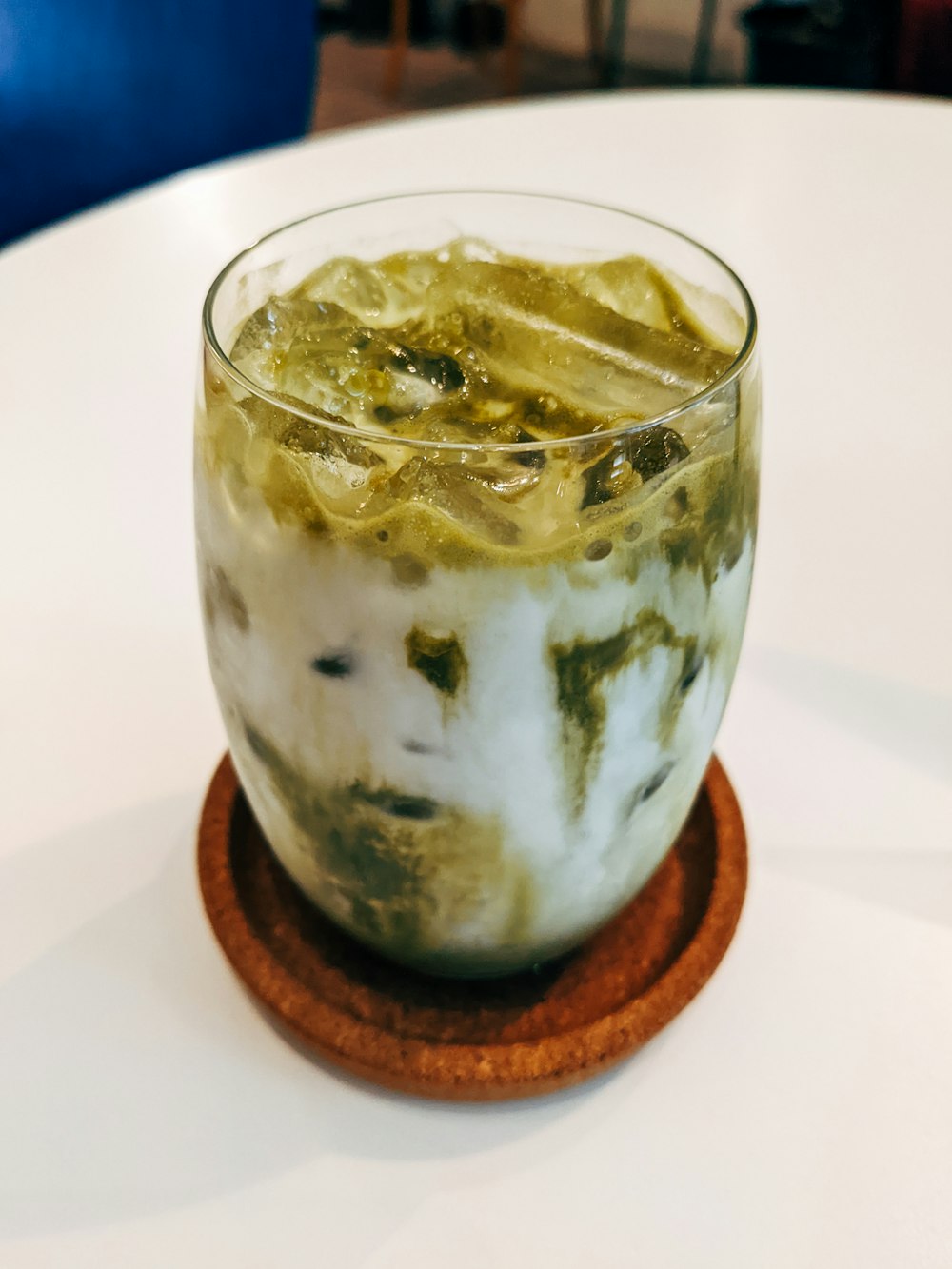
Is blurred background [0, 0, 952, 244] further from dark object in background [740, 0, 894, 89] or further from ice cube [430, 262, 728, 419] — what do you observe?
ice cube [430, 262, 728, 419]

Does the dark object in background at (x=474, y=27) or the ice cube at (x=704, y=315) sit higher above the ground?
the ice cube at (x=704, y=315)

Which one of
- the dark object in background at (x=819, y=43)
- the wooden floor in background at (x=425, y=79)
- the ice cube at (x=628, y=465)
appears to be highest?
the ice cube at (x=628, y=465)

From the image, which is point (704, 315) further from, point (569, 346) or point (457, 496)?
point (457, 496)

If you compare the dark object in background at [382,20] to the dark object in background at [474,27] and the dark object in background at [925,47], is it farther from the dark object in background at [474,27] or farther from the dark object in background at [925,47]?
the dark object in background at [925,47]

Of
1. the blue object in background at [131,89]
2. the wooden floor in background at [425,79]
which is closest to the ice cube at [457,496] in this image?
the blue object in background at [131,89]

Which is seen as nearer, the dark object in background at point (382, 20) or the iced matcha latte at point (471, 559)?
the iced matcha latte at point (471, 559)

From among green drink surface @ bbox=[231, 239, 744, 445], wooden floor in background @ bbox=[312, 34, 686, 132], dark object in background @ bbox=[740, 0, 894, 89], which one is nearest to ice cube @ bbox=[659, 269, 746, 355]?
green drink surface @ bbox=[231, 239, 744, 445]

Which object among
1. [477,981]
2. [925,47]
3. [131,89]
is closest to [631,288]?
[477,981]
